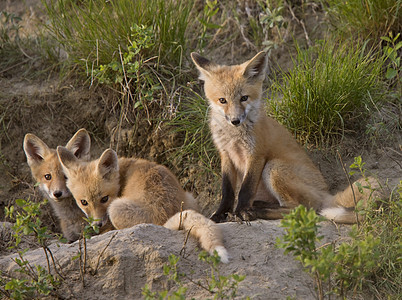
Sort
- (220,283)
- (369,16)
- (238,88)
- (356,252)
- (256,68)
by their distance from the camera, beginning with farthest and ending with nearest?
1. (369,16)
2. (256,68)
3. (238,88)
4. (356,252)
5. (220,283)

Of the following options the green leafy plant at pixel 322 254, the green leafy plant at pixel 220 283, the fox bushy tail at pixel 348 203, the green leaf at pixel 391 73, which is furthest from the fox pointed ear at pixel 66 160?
the green leaf at pixel 391 73

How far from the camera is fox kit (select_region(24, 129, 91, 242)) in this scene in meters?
4.71

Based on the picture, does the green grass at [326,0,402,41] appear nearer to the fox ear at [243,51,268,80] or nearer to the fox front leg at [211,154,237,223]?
the fox ear at [243,51,268,80]

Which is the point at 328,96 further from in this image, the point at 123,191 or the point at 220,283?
the point at 220,283

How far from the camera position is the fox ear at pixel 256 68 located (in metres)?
4.62

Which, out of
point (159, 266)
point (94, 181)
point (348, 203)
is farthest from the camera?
point (94, 181)

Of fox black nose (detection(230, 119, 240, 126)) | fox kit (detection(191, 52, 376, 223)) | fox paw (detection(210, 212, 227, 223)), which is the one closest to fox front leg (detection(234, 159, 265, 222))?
fox kit (detection(191, 52, 376, 223))

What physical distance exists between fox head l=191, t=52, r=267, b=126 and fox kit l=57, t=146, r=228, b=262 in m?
0.81

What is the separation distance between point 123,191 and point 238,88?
1.38m

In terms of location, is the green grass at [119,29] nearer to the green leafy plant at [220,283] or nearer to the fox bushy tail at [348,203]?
the fox bushy tail at [348,203]

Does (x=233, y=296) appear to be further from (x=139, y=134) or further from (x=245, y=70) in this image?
(x=139, y=134)

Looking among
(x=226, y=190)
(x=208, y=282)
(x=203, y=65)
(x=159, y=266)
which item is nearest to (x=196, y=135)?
(x=203, y=65)

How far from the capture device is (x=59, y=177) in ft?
15.6

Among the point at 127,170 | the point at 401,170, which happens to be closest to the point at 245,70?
the point at 127,170
